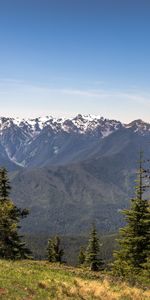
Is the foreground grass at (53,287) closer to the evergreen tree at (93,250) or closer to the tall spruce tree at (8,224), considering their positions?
the tall spruce tree at (8,224)

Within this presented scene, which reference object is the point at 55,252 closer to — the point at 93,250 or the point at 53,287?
the point at 93,250

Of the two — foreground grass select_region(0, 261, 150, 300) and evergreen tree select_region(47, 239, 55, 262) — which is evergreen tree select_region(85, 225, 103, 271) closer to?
evergreen tree select_region(47, 239, 55, 262)

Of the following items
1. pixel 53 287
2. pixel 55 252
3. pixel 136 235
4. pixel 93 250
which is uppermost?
pixel 136 235

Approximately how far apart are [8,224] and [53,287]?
2378 centimetres

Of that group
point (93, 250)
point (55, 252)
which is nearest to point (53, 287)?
point (93, 250)

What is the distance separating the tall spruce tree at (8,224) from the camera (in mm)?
47969

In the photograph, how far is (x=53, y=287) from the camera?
27797 millimetres

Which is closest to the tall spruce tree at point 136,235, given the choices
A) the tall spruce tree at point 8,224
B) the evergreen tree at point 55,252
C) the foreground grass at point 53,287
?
the tall spruce tree at point 8,224

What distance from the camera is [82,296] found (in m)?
27.2

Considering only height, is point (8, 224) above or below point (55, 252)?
above

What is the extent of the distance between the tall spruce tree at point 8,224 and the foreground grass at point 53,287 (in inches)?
540

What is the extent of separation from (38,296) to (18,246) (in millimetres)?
34602

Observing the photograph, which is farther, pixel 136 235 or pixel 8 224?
pixel 8 224

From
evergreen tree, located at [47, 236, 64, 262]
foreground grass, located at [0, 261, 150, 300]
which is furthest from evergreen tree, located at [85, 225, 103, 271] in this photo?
foreground grass, located at [0, 261, 150, 300]
